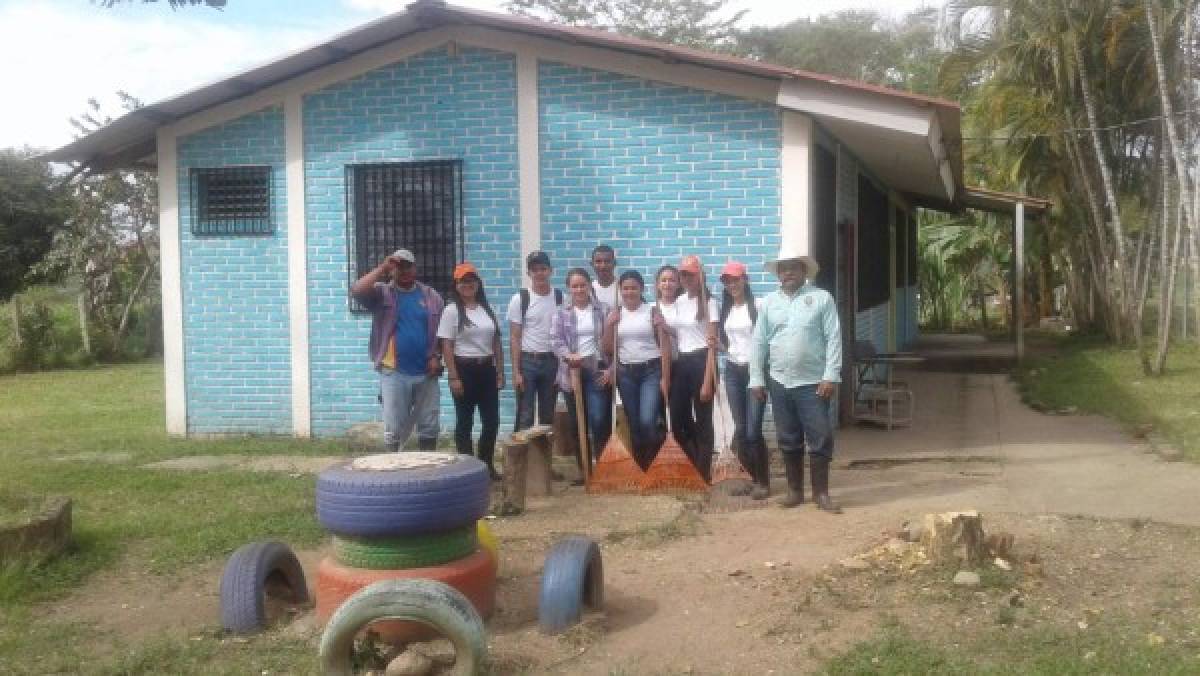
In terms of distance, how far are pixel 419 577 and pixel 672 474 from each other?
313 centimetres

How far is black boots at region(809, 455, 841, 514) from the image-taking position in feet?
24.3

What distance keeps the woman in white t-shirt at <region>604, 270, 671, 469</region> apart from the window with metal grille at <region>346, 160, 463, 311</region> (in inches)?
103

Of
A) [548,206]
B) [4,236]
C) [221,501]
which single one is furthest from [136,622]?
[4,236]

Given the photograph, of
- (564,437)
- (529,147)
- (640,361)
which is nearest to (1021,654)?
(640,361)

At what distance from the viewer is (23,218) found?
25250mm

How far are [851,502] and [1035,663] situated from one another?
122 inches

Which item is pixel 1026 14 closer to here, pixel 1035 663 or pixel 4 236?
pixel 1035 663

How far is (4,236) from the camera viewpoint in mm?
24812

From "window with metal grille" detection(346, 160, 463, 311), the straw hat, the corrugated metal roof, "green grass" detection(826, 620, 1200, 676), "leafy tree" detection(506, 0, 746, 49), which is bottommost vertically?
"green grass" detection(826, 620, 1200, 676)

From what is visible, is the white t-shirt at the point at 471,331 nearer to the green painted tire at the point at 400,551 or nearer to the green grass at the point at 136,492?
the green grass at the point at 136,492

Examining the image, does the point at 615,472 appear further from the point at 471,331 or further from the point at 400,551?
the point at 400,551

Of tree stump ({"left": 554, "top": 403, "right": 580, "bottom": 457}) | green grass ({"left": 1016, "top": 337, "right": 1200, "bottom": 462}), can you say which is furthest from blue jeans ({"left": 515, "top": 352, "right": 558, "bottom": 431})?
green grass ({"left": 1016, "top": 337, "right": 1200, "bottom": 462})

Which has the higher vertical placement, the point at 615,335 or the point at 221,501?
the point at 615,335

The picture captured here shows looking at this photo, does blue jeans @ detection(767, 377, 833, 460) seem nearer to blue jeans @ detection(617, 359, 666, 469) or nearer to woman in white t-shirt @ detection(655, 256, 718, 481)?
woman in white t-shirt @ detection(655, 256, 718, 481)
